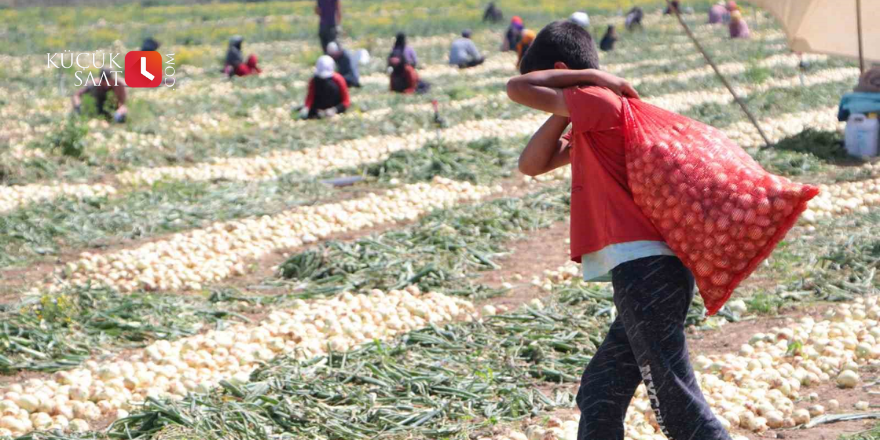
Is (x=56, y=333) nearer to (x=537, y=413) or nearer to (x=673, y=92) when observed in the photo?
(x=537, y=413)

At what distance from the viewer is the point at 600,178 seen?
2.46 m

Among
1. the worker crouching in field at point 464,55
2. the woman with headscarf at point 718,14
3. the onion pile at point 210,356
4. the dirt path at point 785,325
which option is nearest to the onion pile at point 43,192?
the onion pile at point 210,356

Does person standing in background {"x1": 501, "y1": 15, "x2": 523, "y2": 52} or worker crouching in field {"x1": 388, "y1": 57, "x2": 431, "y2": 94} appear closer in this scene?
worker crouching in field {"x1": 388, "y1": 57, "x2": 431, "y2": 94}

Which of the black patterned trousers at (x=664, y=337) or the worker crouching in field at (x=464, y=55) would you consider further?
the worker crouching in field at (x=464, y=55)

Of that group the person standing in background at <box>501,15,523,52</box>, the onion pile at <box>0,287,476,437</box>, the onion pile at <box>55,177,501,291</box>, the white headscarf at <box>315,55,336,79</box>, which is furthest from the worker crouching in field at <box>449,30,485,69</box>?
the onion pile at <box>0,287,476,437</box>

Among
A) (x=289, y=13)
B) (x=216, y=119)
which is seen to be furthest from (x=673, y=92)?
(x=289, y=13)

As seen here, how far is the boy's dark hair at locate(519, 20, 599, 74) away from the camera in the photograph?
8.24 feet

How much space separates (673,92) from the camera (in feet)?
43.6

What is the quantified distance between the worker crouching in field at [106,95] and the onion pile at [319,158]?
255 cm

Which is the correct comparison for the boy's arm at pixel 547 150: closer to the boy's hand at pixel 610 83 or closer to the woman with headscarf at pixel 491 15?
the boy's hand at pixel 610 83

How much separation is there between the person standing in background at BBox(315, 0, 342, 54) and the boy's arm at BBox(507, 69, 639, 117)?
14.9m

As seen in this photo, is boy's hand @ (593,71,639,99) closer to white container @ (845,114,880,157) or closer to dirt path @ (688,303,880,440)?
dirt path @ (688,303,880,440)

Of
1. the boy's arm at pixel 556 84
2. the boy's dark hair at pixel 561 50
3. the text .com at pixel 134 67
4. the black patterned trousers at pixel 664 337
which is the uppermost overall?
the boy's dark hair at pixel 561 50

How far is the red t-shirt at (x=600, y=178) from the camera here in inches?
94.2
